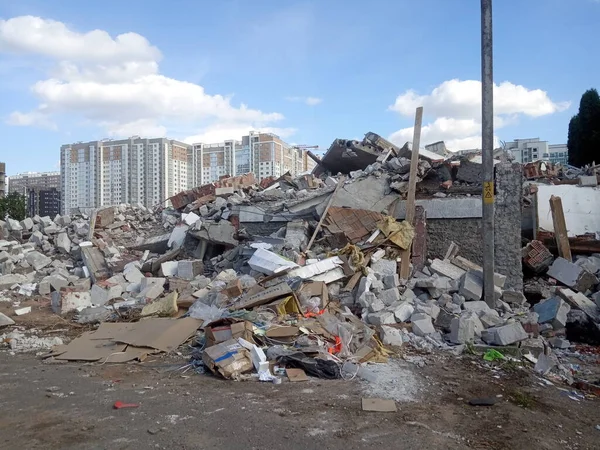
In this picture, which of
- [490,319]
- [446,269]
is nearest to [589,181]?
[446,269]

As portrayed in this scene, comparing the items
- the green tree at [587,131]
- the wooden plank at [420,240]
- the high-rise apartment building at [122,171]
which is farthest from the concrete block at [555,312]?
the high-rise apartment building at [122,171]

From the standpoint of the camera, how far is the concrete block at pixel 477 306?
21.9 feet

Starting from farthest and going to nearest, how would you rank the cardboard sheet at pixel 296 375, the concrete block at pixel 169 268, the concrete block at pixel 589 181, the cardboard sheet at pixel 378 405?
the concrete block at pixel 589 181, the concrete block at pixel 169 268, the cardboard sheet at pixel 296 375, the cardboard sheet at pixel 378 405

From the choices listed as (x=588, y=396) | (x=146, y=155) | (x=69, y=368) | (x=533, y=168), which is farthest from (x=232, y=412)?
(x=146, y=155)

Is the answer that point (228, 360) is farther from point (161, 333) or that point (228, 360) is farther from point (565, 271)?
point (565, 271)

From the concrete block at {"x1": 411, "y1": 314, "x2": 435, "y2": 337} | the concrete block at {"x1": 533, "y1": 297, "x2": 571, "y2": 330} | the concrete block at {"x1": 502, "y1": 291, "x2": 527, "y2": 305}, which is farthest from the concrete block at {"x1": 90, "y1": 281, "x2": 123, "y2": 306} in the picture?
the concrete block at {"x1": 533, "y1": 297, "x2": 571, "y2": 330}

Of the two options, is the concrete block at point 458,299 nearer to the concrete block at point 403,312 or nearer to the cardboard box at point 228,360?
the concrete block at point 403,312

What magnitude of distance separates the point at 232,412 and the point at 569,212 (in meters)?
8.74

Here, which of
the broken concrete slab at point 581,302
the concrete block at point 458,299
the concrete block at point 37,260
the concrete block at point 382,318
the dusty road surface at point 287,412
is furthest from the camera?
the concrete block at point 37,260

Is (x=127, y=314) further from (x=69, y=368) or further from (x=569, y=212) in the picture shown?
(x=569, y=212)

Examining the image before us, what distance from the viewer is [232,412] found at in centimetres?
370

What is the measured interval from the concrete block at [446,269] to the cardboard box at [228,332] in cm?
391

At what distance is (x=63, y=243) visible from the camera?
41.0ft

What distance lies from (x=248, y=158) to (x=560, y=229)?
991 inches
